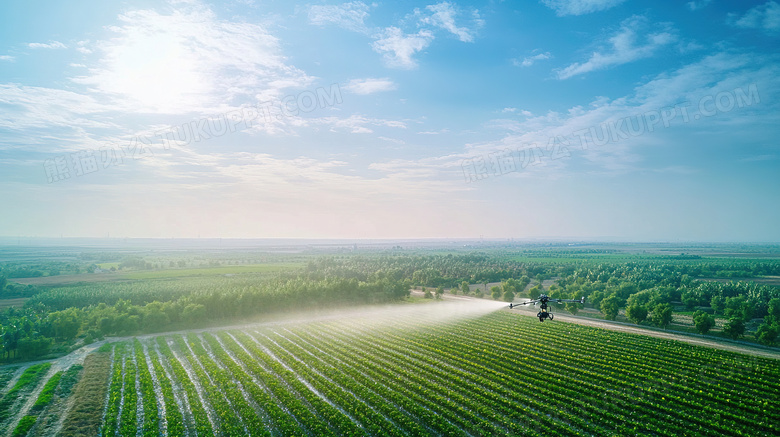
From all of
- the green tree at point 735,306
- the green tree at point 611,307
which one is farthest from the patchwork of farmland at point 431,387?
the green tree at point 735,306

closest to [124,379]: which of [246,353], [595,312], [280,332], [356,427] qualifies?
[246,353]

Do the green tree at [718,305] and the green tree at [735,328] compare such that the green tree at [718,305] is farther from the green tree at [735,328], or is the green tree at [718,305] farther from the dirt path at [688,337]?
the dirt path at [688,337]

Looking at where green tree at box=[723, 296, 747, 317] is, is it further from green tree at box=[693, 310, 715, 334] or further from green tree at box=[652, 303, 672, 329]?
green tree at box=[693, 310, 715, 334]

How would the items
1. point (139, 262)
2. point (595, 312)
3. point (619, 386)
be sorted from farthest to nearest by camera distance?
1. point (139, 262)
2. point (595, 312)
3. point (619, 386)

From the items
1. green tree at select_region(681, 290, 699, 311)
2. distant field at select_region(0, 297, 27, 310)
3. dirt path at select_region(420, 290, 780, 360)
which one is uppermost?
distant field at select_region(0, 297, 27, 310)

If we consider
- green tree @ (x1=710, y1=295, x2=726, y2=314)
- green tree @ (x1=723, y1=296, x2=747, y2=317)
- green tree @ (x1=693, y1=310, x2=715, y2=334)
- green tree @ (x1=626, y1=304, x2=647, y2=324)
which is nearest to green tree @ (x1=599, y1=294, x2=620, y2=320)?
green tree @ (x1=626, y1=304, x2=647, y2=324)

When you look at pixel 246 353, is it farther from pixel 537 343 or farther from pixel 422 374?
pixel 537 343

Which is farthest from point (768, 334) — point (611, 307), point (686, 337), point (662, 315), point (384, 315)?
point (384, 315)
